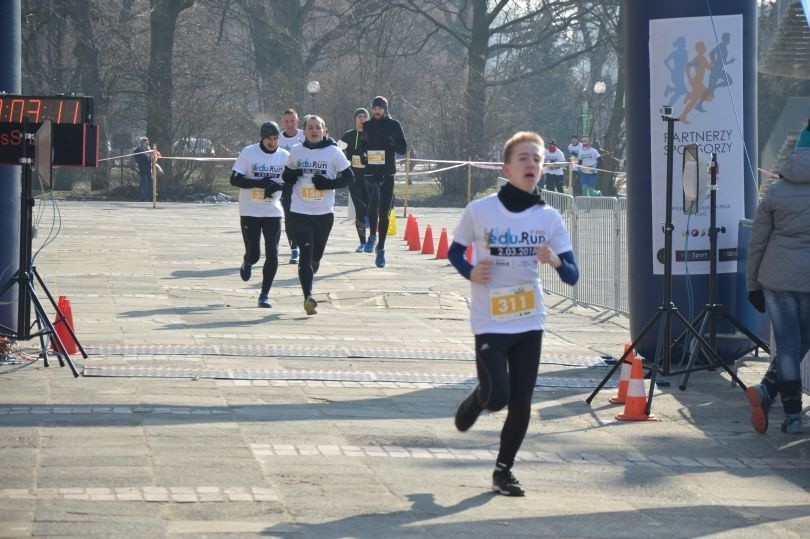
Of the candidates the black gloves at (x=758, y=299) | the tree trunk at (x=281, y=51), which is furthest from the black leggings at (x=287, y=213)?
the tree trunk at (x=281, y=51)

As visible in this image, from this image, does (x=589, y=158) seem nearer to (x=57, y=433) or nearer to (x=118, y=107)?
(x=118, y=107)

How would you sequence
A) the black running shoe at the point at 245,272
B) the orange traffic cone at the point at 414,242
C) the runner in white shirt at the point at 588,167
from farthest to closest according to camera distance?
the runner in white shirt at the point at 588,167 < the orange traffic cone at the point at 414,242 < the black running shoe at the point at 245,272

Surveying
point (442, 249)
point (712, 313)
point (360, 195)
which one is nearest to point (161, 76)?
point (360, 195)

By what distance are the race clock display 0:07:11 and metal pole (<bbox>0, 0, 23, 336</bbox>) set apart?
50cm

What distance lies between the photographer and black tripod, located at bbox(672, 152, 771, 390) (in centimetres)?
1074

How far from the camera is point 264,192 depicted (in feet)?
49.2

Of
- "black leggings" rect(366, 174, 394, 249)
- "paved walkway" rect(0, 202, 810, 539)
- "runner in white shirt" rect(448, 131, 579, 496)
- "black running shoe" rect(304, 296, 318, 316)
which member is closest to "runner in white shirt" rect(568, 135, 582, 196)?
"black leggings" rect(366, 174, 394, 249)

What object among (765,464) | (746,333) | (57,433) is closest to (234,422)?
(57,433)

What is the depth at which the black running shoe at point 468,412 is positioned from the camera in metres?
7.48

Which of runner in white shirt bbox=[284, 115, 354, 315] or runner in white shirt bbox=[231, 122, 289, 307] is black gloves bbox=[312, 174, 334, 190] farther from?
runner in white shirt bbox=[231, 122, 289, 307]

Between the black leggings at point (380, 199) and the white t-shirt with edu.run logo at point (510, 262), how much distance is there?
12157mm

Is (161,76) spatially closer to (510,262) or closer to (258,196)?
(258,196)

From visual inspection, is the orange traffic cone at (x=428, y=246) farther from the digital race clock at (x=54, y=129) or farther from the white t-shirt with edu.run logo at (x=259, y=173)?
the digital race clock at (x=54, y=129)

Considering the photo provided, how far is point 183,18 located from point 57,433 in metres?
39.2
